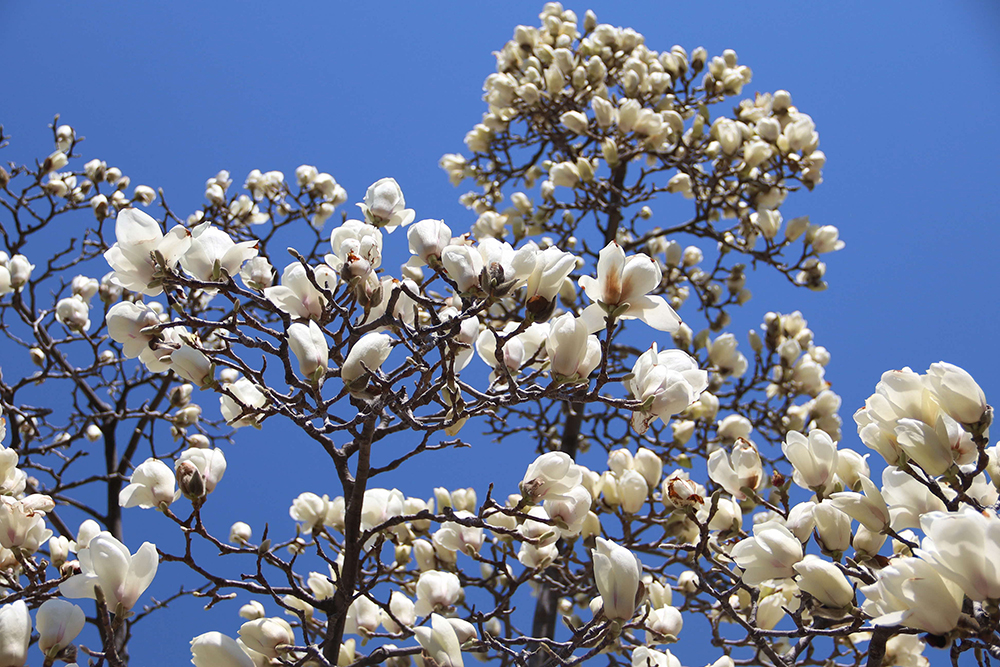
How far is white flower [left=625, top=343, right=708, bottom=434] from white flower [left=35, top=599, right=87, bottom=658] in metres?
0.99

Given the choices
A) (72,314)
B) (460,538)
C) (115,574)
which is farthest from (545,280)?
(72,314)

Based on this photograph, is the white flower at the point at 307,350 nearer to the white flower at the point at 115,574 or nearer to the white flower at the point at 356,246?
the white flower at the point at 356,246

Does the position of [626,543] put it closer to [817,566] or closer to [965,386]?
[817,566]

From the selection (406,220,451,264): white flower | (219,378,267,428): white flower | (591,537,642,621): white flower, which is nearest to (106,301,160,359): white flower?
(219,378,267,428): white flower

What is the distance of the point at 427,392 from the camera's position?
1.18m

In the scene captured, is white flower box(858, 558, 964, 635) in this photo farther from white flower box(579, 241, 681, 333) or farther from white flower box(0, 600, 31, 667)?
white flower box(0, 600, 31, 667)

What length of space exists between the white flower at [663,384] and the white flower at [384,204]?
2.01 ft

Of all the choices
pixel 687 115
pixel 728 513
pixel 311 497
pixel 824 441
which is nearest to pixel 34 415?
pixel 311 497

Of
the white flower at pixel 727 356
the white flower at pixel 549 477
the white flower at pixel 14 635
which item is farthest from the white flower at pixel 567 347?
the white flower at pixel 727 356

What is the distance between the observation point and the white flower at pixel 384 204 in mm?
1393

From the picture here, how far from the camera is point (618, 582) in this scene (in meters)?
1.05

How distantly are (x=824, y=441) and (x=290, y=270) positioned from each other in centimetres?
107

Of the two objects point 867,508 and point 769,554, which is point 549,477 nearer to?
point 769,554

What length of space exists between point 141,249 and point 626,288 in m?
0.85
